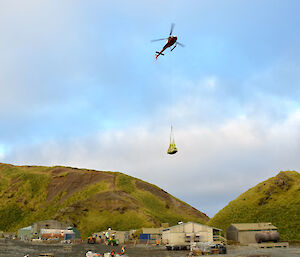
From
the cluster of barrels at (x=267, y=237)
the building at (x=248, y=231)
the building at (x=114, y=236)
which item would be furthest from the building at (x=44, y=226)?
the cluster of barrels at (x=267, y=237)

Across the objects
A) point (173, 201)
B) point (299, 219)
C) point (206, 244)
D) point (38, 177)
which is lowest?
point (206, 244)

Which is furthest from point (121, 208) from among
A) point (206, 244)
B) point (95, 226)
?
point (206, 244)

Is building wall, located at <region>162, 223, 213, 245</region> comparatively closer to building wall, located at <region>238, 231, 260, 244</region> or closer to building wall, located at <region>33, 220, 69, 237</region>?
building wall, located at <region>238, 231, 260, 244</region>

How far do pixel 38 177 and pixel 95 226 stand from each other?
68099mm

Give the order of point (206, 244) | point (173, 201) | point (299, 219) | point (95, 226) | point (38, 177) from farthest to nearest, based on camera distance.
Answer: point (38, 177)
point (173, 201)
point (95, 226)
point (299, 219)
point (206, 244)

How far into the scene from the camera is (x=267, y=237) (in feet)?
230

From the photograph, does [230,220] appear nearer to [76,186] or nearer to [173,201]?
[173,201]

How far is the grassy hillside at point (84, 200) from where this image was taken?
124512mm

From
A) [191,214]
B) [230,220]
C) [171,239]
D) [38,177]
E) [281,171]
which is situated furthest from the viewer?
[38,177]

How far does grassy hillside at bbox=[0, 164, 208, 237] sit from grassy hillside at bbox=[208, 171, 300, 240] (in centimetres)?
2803

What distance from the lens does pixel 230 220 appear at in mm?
95438

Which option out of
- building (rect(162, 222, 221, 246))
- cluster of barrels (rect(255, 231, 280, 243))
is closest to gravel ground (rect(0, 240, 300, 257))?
cluster of barrels (rect(255, 231, 280, 243))

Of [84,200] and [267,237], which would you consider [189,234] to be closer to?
[267,237]

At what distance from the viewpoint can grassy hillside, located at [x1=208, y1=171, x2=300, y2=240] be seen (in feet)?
281
